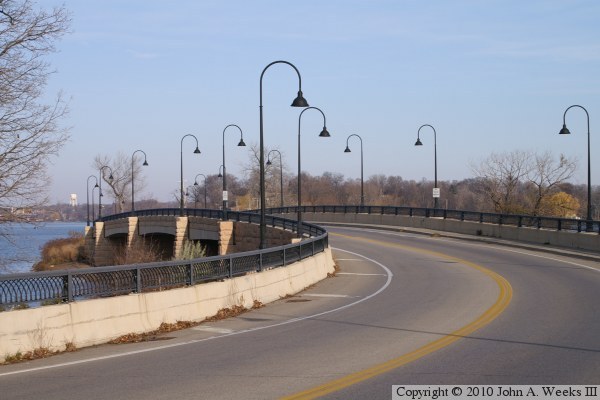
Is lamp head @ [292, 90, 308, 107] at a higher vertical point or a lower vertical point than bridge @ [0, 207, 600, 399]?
higher

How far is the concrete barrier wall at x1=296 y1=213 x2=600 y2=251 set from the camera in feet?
114

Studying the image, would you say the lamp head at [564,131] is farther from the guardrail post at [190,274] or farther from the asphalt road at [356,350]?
the guardrail post at [190,274]

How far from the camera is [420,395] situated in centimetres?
826

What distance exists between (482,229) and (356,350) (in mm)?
34681

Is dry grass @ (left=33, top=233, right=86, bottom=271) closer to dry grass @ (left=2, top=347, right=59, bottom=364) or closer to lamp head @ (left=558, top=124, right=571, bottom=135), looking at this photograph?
lamp head @ (left=558, top=124, right=571, bottom=135)

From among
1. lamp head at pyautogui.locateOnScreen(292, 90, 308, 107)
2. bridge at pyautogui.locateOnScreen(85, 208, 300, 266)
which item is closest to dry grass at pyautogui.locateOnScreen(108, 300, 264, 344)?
lamp head at pyautogui.locateOnScreen(292, 90, 308, 107)

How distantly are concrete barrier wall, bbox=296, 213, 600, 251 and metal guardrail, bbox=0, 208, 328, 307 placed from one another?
1887cm

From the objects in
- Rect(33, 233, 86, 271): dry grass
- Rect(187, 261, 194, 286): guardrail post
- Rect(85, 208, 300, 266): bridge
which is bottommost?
Rect(33, 233, 86, 271): dry grass

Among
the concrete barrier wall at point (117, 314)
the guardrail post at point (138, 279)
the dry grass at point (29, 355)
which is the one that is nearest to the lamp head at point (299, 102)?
the concrete barrier wall at point (117, 314)

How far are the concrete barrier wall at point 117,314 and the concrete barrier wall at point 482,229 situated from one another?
2078 centimetres

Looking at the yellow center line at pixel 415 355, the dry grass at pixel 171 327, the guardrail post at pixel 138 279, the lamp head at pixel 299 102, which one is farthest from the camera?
the lamp head at pixel 299 102

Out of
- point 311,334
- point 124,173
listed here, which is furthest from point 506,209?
point 124,173

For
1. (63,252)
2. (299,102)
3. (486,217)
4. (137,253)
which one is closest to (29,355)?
(299,102)

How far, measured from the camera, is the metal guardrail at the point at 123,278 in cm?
1158
